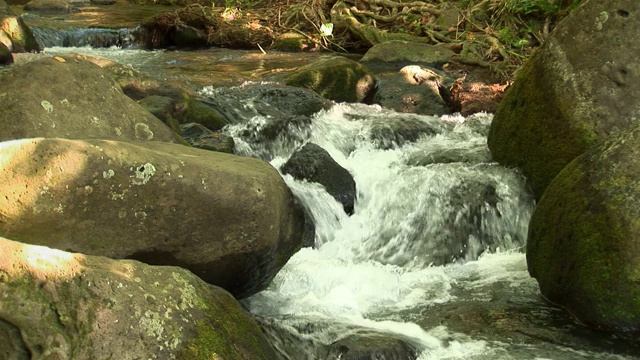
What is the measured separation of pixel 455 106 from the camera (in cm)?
994

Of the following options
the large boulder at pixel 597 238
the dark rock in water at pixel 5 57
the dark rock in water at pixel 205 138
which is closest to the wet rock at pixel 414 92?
the dark rock in water at pixel 205 138

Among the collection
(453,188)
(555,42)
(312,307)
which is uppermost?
(555,42)

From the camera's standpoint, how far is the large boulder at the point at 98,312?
2869mm

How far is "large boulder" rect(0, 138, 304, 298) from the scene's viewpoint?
3795 mm

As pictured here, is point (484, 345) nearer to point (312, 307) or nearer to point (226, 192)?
point (312, 307)

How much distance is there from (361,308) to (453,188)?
2095mm

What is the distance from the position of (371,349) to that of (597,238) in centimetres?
163

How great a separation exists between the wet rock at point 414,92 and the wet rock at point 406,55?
2.34 meters

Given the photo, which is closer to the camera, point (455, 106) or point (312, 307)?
point (312, 307)

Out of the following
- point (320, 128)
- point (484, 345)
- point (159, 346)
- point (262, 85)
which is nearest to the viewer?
point (159, 346)

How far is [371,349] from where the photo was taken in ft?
13.4

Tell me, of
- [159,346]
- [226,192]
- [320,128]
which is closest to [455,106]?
[320,128]

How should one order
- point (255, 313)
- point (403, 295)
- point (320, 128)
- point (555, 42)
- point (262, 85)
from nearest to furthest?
1. point (255, 313)
2. point (403, 295)
3. point (555, 42)
4. point (320, 128)
5. point (262, 85)

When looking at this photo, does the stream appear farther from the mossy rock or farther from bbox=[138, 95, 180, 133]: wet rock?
bbox=[138, 95, 180, 133]: wet rock
